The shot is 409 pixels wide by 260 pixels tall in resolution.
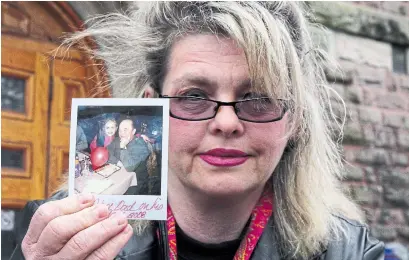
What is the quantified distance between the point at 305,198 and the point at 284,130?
0.36 metres

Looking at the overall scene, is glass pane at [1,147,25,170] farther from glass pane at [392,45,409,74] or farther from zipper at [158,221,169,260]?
glass pane at [392,45,409,74]

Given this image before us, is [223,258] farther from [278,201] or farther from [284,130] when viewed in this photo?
[284,130]

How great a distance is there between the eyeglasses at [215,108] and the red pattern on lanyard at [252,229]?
36 centimetres

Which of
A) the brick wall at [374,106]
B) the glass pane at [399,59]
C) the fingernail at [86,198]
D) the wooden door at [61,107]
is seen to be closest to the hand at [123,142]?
the fingernail at [86,198]

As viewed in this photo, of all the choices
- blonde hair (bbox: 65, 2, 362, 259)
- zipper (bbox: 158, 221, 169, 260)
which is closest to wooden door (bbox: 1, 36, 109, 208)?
blonde hair (bbox: 65, 2, 362, 259)

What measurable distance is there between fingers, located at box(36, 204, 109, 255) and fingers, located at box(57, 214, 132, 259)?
0.4 inches

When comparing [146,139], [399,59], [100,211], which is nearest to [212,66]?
[146,139]

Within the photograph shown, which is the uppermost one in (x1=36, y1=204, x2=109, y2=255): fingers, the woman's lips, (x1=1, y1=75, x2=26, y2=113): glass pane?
(x1=1, y1=75, x2=26, y2=113): glass pane

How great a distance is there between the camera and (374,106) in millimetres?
4934

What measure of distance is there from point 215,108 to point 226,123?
0.07 metres

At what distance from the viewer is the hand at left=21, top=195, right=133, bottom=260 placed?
1399mm

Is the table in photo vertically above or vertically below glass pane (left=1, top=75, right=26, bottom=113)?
below

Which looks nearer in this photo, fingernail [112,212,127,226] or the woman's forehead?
fingernail [112,212,127,226]

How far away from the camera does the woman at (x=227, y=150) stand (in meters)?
1.63
